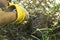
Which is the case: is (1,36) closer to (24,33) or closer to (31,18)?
(24,33)

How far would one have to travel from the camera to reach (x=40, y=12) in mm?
2127

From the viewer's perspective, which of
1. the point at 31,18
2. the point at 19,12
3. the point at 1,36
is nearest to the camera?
the point at 19,12

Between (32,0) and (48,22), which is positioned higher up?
(32,0)

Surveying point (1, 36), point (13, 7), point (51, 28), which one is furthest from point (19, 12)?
point (51, 28)

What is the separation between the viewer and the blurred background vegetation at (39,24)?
202cm

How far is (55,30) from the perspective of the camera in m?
2.15

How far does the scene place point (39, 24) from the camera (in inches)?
82.3

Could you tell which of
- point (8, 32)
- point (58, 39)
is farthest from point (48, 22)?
point (8, 32)

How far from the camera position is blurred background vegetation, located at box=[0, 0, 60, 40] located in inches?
79.4

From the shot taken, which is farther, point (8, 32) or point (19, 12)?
point (8, 32)

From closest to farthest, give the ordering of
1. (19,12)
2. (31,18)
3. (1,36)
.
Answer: (19,12), (1,36), (31,18)

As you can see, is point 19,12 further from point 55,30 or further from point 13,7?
point 55,30

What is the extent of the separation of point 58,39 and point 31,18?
0.40 metres

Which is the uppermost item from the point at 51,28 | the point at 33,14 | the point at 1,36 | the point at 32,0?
the point at 32,0
